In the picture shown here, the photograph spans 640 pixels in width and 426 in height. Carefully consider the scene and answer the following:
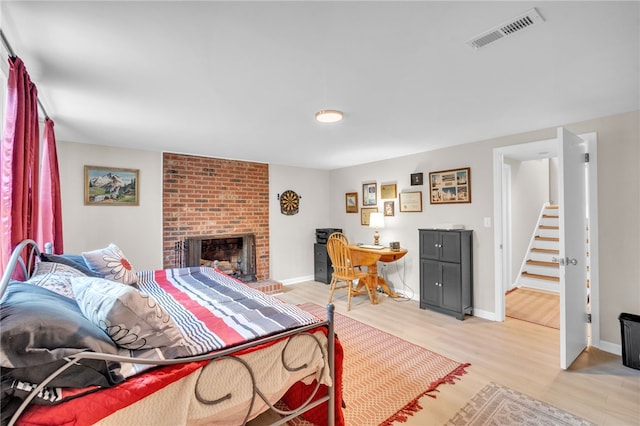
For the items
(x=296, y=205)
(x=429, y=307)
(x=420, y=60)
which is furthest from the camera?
(x=296, y=205)

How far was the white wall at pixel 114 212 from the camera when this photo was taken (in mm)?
3480

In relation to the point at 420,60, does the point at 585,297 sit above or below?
below

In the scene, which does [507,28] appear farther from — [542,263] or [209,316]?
[542,263]

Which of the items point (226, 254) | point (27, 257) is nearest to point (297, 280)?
point (226, 254)

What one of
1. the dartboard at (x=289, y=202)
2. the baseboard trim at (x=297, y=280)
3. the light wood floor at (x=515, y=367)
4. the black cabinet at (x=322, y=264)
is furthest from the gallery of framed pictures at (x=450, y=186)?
the baseboard trim at (x=297, y=280)

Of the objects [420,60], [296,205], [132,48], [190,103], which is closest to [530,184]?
[296,205]

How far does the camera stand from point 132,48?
1.56m

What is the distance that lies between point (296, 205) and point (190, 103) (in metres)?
3.25

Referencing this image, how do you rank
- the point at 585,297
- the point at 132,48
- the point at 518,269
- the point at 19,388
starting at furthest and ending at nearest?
the point at 518,269
the point at 585,297
the point at 132,48
the point at 19,388

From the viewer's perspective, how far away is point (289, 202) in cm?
536

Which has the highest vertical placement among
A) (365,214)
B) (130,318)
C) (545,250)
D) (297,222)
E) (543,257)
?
(365,214)

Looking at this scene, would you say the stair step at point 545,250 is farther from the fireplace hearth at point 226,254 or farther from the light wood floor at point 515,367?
the fireplace hearth at point 226,254

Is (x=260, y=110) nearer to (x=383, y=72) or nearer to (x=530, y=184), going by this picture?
(x=383, y=72)

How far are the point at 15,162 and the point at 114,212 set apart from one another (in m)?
2.40
